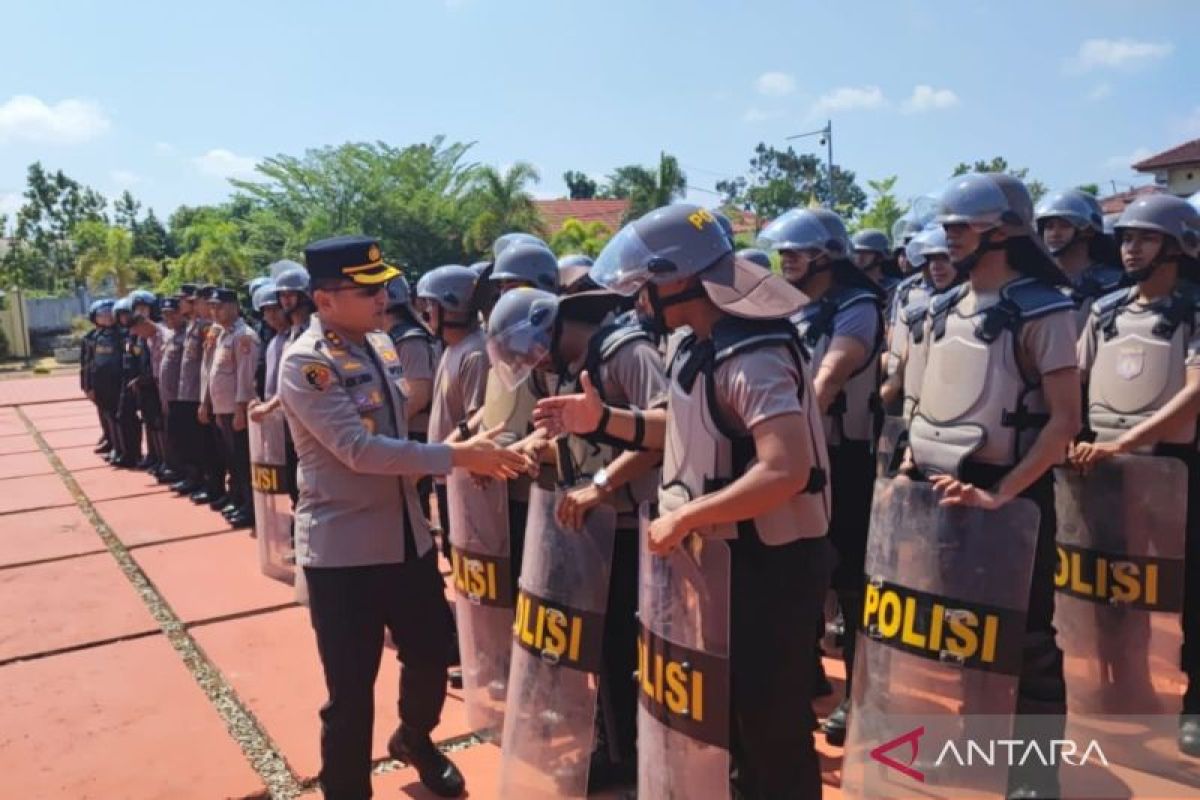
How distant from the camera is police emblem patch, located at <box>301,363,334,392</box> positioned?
2914 millimetres

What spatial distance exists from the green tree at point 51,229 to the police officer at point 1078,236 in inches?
1548

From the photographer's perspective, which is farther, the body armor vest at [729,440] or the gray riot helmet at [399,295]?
the gray riot helmet at [399,295]

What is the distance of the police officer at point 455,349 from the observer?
13.7 ft

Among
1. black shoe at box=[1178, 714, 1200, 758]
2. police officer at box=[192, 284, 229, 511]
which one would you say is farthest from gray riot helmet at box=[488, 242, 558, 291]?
police officer at box=[192, 284, 229, 511]

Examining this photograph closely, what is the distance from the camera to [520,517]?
373cm

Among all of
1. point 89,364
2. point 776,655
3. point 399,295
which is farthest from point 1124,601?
point 89,364

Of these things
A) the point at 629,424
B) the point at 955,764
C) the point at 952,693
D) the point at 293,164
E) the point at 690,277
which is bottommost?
the point at 955,764

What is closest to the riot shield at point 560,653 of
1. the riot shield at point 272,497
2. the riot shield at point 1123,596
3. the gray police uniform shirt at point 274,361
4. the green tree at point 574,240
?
the riot shield at point 1123,596

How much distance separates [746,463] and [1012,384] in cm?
110

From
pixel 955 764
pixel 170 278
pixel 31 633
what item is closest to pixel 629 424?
pixel 955 764

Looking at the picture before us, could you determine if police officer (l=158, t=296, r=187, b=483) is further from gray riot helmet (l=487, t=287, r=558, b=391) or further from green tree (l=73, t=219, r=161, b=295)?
green tree (l=73, t=219, r=161, b=295)

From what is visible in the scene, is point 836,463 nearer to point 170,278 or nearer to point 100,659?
point 100,659

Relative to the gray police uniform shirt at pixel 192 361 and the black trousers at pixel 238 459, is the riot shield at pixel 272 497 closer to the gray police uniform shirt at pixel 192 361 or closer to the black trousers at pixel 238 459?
the black trousers at pixel 238 459

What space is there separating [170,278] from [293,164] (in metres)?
6.56
